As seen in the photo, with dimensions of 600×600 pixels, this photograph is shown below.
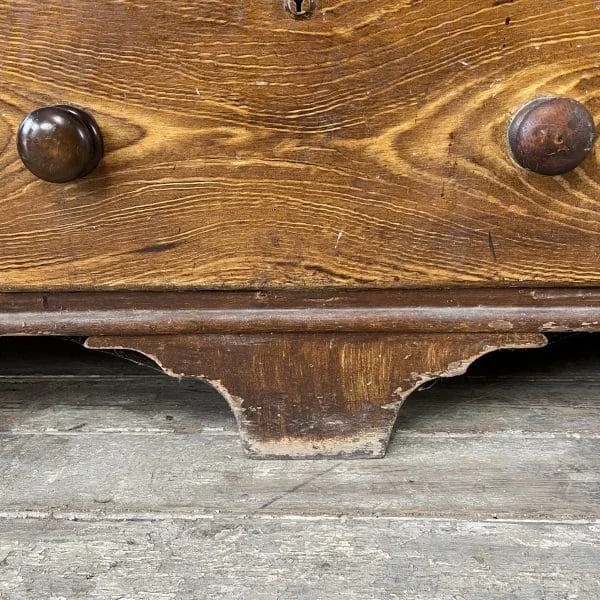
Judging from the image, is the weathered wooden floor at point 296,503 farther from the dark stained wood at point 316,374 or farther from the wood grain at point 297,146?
the wood grain at point 297,146

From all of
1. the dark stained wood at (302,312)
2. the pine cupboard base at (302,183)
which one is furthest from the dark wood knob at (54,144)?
the dark stained wood at (302,312)

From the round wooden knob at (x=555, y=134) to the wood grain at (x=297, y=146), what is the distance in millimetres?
37

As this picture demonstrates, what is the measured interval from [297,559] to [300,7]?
457 millimetres

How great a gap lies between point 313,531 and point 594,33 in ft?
1.60

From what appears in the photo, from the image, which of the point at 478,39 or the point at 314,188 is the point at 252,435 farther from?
the point at 478,39

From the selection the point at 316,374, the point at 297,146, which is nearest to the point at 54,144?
the point at 297,146

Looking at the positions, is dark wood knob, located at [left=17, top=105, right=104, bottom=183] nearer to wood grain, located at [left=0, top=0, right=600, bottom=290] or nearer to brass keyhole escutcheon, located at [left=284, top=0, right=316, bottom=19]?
wood grain, located at [left=0, top=0, right=600, bottom=290]

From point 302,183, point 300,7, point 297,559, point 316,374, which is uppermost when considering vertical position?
point 300,7

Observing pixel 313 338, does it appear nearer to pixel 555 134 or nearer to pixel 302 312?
pixel 302 312

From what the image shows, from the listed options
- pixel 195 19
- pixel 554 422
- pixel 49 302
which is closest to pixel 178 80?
pixel 195 19

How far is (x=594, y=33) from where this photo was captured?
541 millimetres

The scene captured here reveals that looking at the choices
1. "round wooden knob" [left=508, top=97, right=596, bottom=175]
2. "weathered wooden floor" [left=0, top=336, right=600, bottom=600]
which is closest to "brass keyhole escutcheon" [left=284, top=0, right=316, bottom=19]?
"round wooden knob" [left=508, top=97, right=596, bottom=175]

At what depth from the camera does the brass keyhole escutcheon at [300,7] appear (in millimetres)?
534

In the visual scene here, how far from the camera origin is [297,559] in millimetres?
532
